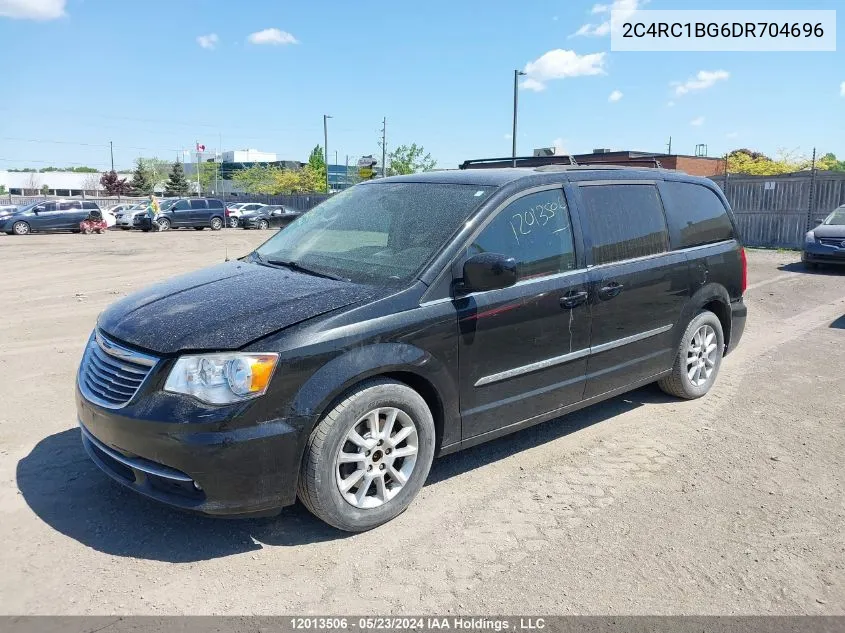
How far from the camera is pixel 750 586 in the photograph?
9.79 feet

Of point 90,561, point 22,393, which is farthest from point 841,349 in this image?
point 22,393

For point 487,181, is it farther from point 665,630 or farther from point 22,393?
point 22,393

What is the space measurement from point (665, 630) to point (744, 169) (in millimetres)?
60370

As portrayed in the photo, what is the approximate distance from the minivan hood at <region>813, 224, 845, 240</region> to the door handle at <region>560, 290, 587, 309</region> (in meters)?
12.5

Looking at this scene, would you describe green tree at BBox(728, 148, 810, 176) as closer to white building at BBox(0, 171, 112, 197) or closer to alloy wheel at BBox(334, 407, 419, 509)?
alloy wheel at BBox(334, 407, 419, 509)

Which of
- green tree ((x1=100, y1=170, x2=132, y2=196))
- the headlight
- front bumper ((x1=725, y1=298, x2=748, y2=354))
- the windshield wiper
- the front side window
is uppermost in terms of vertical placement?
green tree ((x1=100, y1=170, x2=132, y2=196))

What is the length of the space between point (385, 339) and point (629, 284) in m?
2.08

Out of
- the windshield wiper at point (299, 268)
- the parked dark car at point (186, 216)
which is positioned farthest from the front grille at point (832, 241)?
the parked dark car at point (186, 216)

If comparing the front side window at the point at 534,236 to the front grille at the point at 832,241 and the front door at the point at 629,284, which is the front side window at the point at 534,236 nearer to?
the front door at the point at 629,284

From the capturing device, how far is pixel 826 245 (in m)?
14.1

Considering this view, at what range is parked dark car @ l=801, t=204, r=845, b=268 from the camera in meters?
14.0

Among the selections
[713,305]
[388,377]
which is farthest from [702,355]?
[388,377]

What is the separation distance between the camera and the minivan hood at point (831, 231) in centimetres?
1411

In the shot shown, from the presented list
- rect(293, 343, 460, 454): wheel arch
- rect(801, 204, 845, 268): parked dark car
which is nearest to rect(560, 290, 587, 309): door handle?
rect(293, 343, 460, 454): wheel arch
